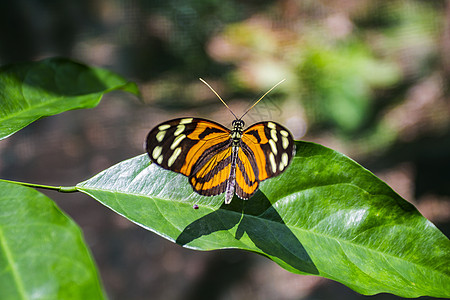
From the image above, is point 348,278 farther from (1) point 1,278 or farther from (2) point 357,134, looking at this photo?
(2) point 357,134

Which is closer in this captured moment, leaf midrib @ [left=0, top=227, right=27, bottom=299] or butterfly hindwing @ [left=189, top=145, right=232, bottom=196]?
leaf midrib @ [left=0, top=227, right=27, bottom=299]

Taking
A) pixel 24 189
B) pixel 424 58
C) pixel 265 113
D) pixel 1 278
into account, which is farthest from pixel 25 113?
pixel 424 58

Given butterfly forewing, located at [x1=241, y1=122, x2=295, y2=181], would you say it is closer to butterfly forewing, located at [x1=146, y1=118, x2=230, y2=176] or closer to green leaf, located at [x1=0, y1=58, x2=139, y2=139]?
butterfly forewing, located at [x1=146, y1=118, x2=230, y2=176]

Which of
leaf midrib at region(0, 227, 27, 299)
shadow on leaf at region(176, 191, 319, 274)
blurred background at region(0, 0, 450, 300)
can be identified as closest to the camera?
leaf midrib at region(0, 227, 27, 299)

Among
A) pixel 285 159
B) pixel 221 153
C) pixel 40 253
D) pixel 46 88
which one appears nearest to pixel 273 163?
pixel 285 159

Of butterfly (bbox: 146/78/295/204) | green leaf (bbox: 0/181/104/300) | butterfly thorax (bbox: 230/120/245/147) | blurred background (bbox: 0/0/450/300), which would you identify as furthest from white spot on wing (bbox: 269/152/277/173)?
blurred background (bbox: 0/0/450/300)

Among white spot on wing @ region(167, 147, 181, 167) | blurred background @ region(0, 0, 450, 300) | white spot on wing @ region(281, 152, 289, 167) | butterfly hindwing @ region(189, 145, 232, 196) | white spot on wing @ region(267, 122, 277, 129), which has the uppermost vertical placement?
white spot on wing @ region(267, 122, 277, 129)
